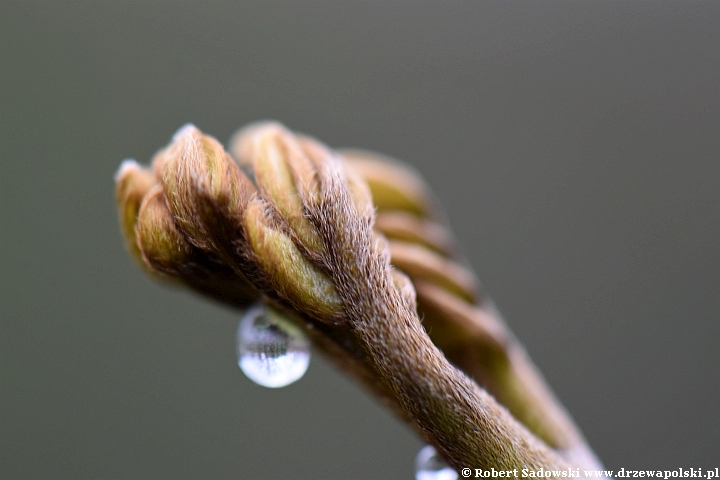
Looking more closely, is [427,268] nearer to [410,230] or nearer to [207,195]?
[410,230]

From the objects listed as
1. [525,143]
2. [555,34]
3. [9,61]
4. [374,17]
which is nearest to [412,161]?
[525,143]

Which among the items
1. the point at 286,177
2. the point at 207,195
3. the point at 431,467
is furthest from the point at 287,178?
the point at 431,467

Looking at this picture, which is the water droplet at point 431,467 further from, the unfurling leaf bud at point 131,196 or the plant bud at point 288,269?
the unfurling leaf bud at point 131,196

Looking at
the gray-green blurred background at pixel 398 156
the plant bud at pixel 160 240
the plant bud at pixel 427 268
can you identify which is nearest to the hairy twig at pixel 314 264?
the plant bud at pixel 160 240

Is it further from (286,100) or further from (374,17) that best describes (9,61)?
(374,17)

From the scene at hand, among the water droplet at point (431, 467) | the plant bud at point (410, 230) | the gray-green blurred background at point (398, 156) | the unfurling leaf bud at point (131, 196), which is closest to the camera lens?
the unfurling leaf bud at point (131, 196)
